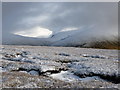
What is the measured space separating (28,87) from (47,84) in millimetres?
2259

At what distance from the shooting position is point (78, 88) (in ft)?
65.2

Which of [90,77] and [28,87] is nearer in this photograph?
[28,87]

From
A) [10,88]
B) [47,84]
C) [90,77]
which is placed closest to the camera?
[10,88]

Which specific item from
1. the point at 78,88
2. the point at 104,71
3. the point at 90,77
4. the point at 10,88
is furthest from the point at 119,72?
the point at 10,88

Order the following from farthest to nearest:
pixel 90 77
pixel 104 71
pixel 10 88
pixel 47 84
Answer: pixel 104 71 < pixel 90 77 < pixel 47 84 < pixel 10 88

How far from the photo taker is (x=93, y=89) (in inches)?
770

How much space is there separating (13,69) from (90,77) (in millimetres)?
11471

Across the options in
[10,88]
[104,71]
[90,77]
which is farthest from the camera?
[104,71]

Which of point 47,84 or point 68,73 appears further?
point 68,73

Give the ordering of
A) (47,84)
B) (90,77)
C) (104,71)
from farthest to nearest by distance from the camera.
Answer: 1. (104,71)
2. (90,77)
3. (47,84)

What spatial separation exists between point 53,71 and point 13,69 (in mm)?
5999

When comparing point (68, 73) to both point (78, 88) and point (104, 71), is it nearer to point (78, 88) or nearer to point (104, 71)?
point (104, 71)

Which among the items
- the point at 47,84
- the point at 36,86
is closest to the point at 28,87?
the point at 36,86

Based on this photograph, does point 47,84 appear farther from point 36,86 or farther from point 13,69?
point 13,69
